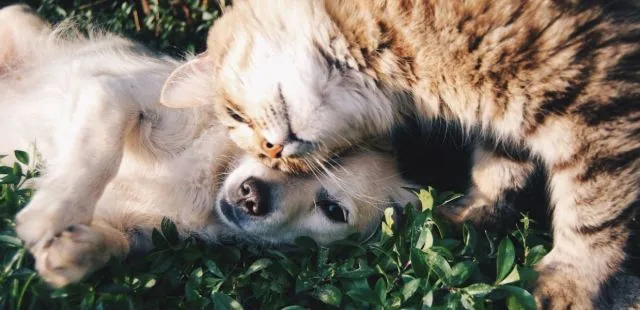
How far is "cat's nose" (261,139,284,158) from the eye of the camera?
8.65ft

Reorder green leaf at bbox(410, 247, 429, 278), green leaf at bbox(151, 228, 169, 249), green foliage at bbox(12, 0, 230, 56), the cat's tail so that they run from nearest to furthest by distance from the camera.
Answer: green leaf at bbox(410, 247, 429, 278) → green leaf at bbox(151, 228, 169, 249) → the cat's tail → green foliage at bbox(12, 0, 230, 56)

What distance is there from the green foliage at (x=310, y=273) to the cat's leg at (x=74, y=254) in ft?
0.13

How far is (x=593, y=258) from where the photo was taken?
234 cm


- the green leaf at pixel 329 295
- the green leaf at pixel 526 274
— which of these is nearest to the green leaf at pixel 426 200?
the green leaf at pixel 526 274

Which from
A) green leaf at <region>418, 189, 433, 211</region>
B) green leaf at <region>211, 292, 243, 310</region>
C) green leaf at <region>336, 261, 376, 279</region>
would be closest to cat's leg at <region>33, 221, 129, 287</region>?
green leaf at <region>211, 292, 243, 310</region>

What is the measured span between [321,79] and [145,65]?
110 centimetres

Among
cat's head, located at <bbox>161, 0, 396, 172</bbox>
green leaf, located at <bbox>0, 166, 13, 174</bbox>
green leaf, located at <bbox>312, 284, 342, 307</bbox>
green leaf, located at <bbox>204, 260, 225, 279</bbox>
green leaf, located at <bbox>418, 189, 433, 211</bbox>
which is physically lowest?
green leaf, located at <bbox>0, 166, 13, 174</bbox>

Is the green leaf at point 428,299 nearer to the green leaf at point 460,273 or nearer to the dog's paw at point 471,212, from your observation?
the green leaf at point 460,273

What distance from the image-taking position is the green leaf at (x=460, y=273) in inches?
85.9

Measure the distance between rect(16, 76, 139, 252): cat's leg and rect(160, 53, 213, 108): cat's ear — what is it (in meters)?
0.15

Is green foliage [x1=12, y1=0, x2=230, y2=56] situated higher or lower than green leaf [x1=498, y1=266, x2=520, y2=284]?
lower

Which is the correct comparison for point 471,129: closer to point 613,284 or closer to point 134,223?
point 613,284

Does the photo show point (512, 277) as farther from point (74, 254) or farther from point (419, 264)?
point (74, 254)

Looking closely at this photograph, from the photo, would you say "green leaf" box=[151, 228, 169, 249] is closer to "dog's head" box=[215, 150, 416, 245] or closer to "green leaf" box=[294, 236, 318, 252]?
"dog's head" box=[215, 150, 416, 245]
